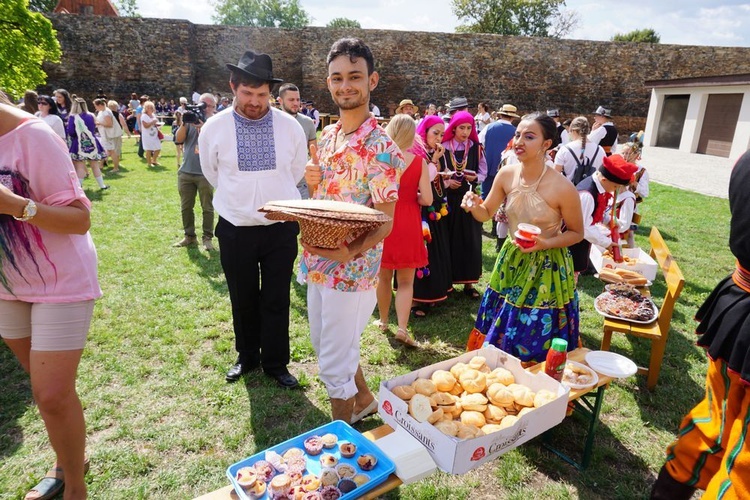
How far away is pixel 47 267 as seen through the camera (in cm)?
197

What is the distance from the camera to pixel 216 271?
18.8 feet

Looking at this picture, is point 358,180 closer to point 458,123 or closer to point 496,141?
point 458,123

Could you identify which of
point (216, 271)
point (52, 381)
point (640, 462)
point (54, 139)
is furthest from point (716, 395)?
point (216, 271)

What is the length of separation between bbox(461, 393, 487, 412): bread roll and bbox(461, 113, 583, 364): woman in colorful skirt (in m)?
0.93

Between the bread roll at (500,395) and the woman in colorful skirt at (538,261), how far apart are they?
853 mm

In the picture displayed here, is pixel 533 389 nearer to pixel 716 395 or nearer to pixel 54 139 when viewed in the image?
pixel 716 395

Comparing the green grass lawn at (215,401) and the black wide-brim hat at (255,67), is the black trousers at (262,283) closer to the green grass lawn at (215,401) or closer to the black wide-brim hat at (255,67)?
the green grass lawn at (215,401)

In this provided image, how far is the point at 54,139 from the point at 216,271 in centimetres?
394

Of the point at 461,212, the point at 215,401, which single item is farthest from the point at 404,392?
the point at 461,212

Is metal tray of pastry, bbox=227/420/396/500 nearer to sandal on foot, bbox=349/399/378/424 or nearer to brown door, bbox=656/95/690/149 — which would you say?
sandal on foot, bbox=349/399/378/424

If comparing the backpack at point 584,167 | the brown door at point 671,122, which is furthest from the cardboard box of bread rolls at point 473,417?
the brown door at point 671,122

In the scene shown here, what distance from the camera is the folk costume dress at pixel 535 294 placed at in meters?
2.83

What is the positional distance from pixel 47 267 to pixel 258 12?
78175 mm

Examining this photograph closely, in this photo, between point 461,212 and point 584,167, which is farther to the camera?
point 584,167
